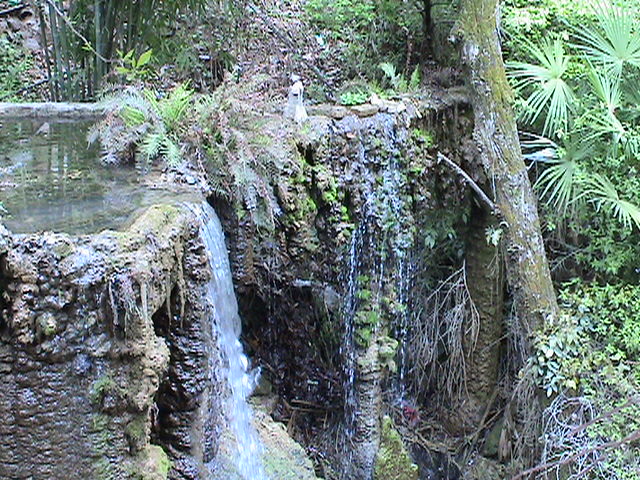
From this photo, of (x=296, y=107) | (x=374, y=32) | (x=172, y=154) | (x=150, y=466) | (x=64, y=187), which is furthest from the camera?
(x=374, y=32)

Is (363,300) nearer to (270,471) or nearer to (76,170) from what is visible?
(270,471)

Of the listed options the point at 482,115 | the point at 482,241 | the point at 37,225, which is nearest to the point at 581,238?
the point at 482,241

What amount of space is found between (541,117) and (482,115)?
0.79m

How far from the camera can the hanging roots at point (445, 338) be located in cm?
693

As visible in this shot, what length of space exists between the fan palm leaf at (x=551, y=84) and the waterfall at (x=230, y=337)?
3137 mm

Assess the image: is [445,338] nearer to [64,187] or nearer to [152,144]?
[152,144]

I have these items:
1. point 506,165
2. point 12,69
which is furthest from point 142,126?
point 12,69

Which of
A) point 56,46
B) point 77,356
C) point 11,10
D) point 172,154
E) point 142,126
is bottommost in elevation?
point 77,356

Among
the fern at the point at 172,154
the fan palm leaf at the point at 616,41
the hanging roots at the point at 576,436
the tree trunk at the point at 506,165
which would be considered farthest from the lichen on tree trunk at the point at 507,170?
the fern at the point at 172,154

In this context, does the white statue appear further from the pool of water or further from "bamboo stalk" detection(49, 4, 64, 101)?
"bamboo stalk" detection(49, 4, 64, 101)

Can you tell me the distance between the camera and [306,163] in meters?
5.34

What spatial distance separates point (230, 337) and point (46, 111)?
2.71 metres

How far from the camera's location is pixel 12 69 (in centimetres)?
837

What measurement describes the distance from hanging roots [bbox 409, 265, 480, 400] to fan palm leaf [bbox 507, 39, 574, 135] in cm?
157
